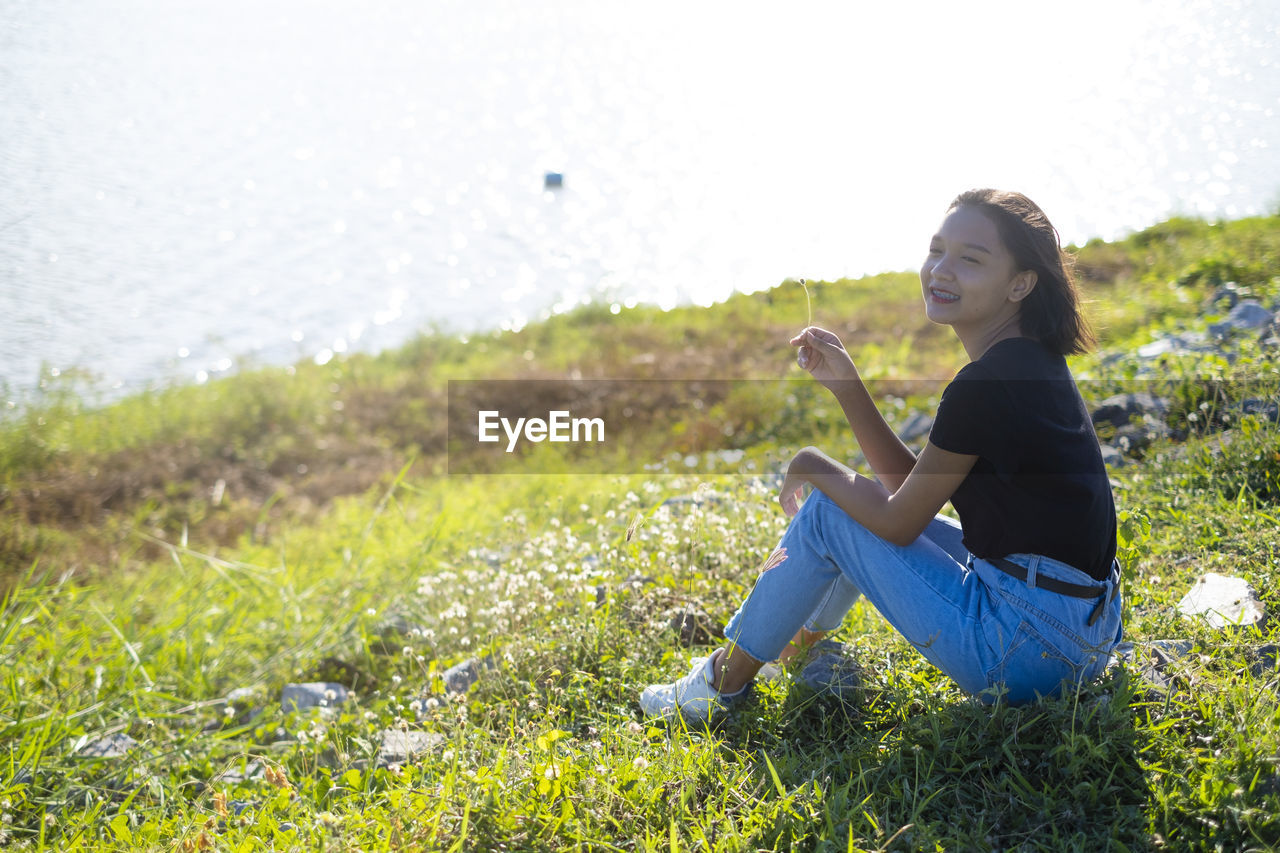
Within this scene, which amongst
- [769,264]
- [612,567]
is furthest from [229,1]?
[612,567]

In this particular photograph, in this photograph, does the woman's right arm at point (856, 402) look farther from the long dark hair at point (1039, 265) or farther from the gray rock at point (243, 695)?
the gray rock at point (243, 695)

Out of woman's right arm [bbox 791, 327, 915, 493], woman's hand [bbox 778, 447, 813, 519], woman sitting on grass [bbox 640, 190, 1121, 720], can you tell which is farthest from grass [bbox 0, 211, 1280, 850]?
woman's right arm [bbox 791, 327, 915, 493]

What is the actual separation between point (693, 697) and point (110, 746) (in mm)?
2525

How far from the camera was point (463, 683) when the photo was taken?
381cm

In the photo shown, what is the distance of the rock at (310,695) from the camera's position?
4.30 metres

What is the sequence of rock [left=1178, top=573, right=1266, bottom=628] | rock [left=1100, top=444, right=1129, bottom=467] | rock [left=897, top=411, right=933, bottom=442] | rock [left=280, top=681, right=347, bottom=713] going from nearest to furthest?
rock [left=1178, top=573, right=1266, bottom=628] < rock [left=280, top=681, right=347, bottom=713] < rock [left=1100, top=444, right=1129, bottom=467] < rock [left=897, top=411, right=933, bottom=442]

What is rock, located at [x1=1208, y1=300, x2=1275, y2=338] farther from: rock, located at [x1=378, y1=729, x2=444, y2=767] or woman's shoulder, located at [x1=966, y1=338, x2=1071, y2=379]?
rock, located at [x1=378, y1=729, x2=444, y2=767]

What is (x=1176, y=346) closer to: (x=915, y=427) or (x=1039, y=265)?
(x=915, y=427)

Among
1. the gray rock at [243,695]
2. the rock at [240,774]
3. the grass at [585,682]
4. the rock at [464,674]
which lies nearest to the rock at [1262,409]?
the grass at [585,682]

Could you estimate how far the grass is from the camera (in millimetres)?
2473
